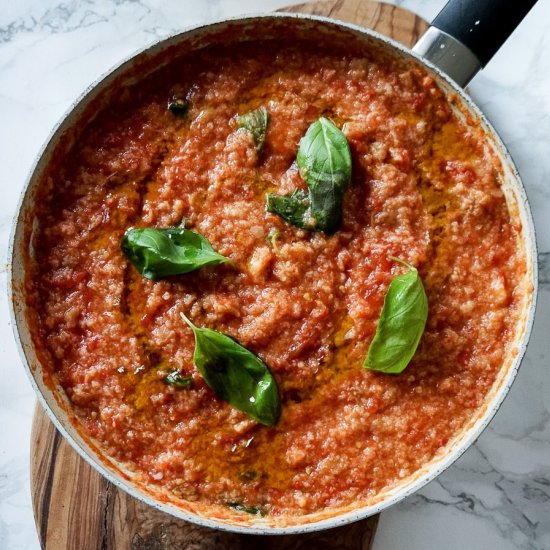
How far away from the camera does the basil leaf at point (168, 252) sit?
266cm

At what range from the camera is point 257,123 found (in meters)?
2.85

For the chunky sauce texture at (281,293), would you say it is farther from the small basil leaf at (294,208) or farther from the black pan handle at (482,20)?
the black pan handle at (482,20)

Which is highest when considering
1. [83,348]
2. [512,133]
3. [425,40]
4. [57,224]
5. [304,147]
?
[425,40]

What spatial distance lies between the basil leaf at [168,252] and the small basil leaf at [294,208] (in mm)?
261

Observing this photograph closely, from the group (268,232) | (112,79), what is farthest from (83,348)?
(112,79)

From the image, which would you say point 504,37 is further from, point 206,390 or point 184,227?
point 206,390

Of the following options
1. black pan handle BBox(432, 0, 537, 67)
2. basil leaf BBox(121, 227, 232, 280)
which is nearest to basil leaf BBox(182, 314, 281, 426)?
basil leaf BBox(121, 227, 232, 280)

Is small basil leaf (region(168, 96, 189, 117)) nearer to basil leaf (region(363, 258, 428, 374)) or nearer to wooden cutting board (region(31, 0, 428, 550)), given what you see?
basil leaf (region(363, 258, 428, 374))

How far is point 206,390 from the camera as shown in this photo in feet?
8.99

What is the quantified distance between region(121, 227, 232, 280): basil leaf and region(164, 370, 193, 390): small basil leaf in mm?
347

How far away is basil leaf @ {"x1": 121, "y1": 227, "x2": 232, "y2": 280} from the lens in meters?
2.66

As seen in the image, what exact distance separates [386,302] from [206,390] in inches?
27.2

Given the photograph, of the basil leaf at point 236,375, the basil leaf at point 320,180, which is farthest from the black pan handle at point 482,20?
the basil leaf at point 236,375

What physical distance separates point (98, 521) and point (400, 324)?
1413mm
